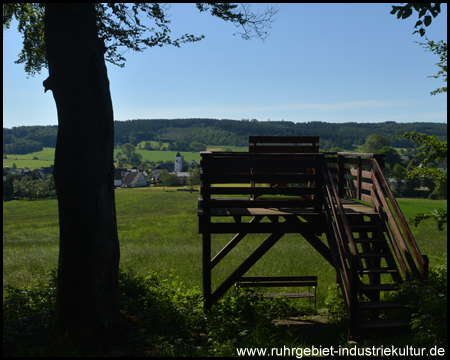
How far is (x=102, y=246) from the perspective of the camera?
576cm

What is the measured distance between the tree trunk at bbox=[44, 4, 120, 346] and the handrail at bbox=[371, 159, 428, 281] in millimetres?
4907

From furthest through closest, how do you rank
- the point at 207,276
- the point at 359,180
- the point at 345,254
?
1. the point at 359,180
2. the point at 207,276
3. the point at 345,254

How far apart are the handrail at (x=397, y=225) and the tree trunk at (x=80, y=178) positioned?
16.1ft

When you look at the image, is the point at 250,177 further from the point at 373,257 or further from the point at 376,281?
the point at 376,281

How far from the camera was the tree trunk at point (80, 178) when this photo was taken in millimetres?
5617

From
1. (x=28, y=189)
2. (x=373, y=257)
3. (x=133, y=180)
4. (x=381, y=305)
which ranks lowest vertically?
(x=133, y=180)

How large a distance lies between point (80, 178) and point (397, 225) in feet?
18.0

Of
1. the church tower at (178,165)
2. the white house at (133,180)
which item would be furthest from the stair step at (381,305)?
the church tower at (178,165)

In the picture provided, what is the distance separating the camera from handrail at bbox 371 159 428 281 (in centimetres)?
596

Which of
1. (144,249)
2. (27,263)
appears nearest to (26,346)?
(27,263)

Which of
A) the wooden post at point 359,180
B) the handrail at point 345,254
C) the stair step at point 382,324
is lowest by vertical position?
the stair step at point 382,324

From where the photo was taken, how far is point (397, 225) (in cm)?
661

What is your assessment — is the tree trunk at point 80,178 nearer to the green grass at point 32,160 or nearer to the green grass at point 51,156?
the green grass at point 32,160

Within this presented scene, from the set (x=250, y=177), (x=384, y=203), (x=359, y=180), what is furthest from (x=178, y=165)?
(x=384, y=203)
